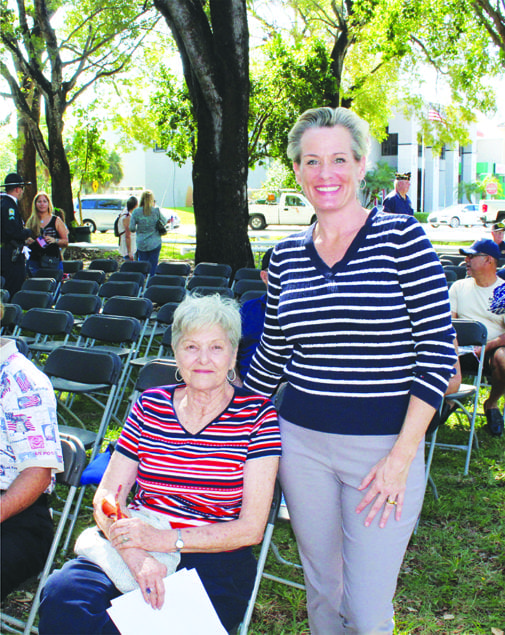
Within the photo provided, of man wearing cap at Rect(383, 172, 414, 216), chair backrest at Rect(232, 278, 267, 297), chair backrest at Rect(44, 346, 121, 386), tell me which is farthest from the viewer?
man wearing cap at Rect(383, 172, 414, 216)

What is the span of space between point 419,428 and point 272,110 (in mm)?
17499

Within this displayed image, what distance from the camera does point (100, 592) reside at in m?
2.11

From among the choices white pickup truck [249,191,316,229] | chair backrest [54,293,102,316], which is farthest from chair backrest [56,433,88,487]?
white pickup truck [249,191,316,229]

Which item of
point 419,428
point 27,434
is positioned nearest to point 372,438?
point 419,428

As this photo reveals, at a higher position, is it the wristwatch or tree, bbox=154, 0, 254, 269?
tree, bbox=154, 0, 254, 269

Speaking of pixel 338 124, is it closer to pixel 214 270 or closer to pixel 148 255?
pixel 214 270

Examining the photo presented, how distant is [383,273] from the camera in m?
1.95

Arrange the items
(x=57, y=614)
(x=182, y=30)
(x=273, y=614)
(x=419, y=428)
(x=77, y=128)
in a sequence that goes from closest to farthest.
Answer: (x=419, y=428)
(x=57, y=614)
(x=273, y=614)
(x=182, y=30)
(x=77, y=128)

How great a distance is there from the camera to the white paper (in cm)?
205

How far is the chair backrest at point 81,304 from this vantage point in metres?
6.94

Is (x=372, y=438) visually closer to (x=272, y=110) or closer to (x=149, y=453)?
(x=149, y=453)

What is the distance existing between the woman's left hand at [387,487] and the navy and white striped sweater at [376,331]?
10 cm

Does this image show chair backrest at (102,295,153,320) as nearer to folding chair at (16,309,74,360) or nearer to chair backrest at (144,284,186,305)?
folding chair at (16,309,74,360)

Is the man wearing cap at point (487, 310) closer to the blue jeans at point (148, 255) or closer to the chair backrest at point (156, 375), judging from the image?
the chair backrest at point (156, 375)
